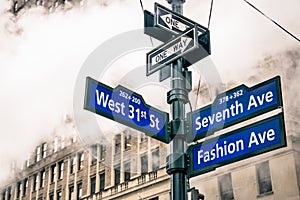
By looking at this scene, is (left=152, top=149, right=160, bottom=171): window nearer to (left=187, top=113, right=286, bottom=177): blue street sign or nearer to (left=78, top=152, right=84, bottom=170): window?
(left=78, top=152, right=84, bottom=170): window

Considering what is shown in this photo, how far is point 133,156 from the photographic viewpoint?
1257 inches

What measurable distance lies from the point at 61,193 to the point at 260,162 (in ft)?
63.1

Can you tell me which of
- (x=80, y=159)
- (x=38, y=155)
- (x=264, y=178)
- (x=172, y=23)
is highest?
(x=38, y=155)

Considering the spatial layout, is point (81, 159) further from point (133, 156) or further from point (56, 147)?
point (133, 156)

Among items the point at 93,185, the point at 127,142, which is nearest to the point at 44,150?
the point at 93,185

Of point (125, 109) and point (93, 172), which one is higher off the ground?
point (93, 172)

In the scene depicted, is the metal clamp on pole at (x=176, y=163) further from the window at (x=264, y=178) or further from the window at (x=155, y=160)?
the window at (x=155, y=160)

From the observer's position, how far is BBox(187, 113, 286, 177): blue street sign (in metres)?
5.23

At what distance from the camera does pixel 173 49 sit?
18.9 feet

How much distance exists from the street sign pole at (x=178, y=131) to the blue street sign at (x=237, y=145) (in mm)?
124

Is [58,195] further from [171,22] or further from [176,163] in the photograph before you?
[176,163]

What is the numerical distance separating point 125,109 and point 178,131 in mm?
597

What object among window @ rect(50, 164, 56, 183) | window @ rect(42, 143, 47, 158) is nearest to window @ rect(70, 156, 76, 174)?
window @ rect(50, 164, 56, 183)

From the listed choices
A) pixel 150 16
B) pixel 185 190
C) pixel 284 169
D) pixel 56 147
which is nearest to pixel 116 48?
pixel 150 16
